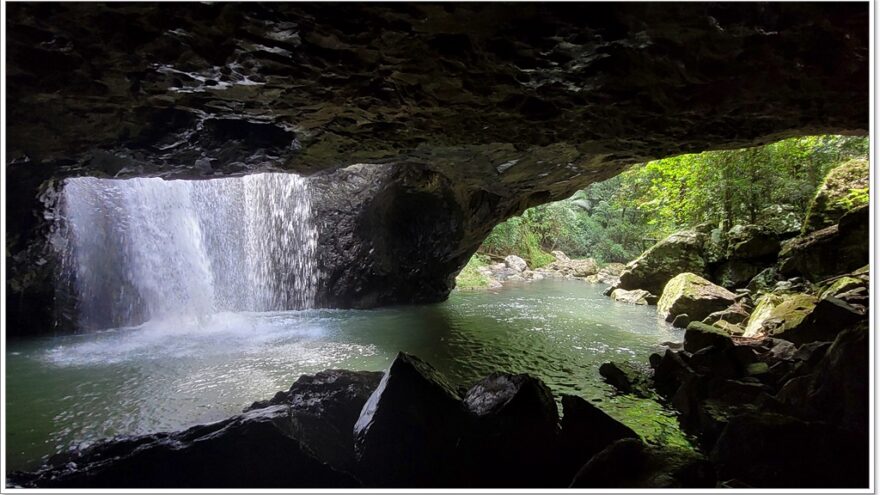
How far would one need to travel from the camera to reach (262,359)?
22.0 feet

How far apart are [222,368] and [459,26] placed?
5.53 meters

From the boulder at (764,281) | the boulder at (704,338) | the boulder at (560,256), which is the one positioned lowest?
the boulder at (704,338)

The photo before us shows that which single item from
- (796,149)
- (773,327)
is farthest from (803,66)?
(796,149)

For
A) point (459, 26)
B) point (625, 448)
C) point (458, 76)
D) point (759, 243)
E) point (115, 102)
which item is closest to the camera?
point (459, 26)

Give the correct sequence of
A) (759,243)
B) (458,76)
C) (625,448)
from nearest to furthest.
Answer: (625,448), (458,76), (759,243)

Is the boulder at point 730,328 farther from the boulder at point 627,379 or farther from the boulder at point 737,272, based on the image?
the boulder at point 737,272

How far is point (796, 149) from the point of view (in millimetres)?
11477

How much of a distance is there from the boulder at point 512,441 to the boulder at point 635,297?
413 inches

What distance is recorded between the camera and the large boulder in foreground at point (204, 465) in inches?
120

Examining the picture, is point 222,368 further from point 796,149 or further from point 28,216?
point 796,149

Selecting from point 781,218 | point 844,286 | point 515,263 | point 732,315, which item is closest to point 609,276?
point 515,263

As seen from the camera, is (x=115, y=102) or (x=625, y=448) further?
(x=115, y=102)

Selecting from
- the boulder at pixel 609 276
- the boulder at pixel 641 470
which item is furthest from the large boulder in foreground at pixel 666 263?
the boulder at pixel 641 470

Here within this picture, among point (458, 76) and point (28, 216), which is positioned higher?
point (458, 76)
